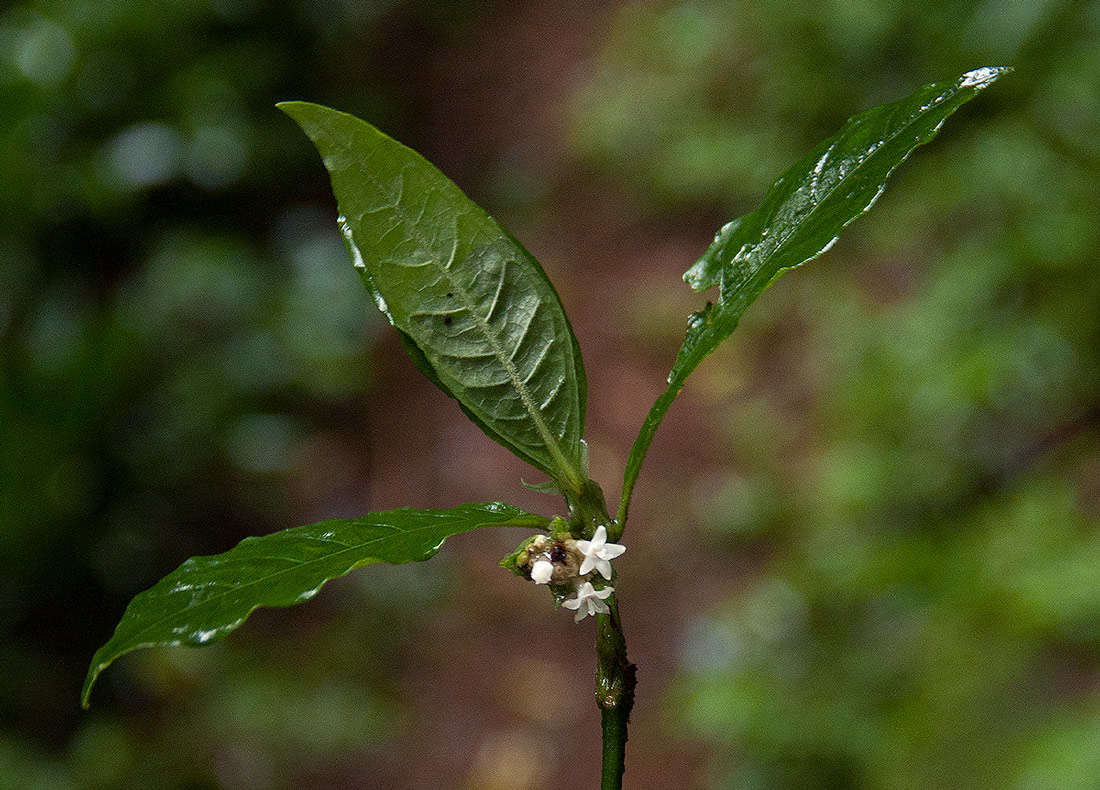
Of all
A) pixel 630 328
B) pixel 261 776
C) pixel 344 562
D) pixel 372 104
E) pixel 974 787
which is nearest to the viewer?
pixel 344 562

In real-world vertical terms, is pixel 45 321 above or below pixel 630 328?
above

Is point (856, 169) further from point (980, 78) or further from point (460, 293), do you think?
point (460, 293)

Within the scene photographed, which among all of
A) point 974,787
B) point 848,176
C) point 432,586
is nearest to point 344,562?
point 848,176

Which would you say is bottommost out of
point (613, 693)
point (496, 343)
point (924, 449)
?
point (924, 449)

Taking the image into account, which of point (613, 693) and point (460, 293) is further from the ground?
point (460, 293)

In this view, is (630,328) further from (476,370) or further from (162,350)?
(476,370)

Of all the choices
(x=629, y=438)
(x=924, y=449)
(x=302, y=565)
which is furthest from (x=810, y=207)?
(x=629, y=438)
